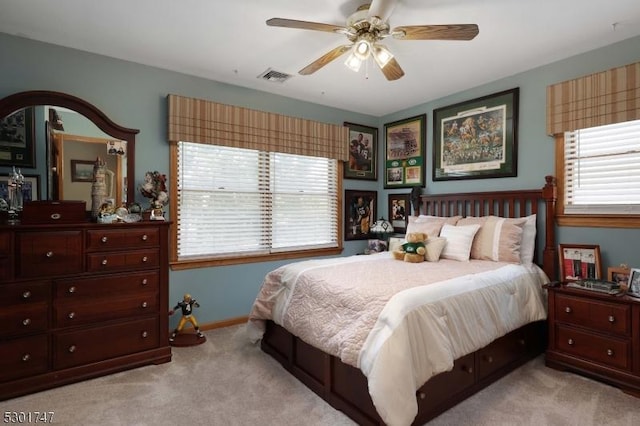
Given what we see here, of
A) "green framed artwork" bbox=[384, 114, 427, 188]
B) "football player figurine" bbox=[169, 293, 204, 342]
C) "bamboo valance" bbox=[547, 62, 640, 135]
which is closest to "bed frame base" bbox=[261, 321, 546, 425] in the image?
"football player figurine" bbox=[169, 293, 204, 342]

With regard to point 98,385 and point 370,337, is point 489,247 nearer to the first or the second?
point 370,337

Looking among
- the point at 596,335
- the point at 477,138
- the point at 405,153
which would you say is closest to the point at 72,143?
the point at 405,153

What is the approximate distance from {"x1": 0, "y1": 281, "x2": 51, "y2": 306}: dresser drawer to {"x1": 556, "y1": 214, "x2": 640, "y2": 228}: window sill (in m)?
4.14

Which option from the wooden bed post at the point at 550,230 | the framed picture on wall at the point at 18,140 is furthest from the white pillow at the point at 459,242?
the framed picture on wall at the point at 18,140

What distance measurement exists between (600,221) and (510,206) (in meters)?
0.72

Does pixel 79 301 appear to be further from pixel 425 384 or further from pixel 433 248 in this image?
pixel 433 248

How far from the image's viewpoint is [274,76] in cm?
340

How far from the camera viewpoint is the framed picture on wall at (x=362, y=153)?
4.54 meters

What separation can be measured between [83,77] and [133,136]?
1.95 ft

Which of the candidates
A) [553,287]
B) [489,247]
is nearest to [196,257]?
[489,247]

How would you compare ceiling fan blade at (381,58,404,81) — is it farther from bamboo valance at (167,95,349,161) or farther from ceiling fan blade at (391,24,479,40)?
bamboo valance at (167,95,349,161)

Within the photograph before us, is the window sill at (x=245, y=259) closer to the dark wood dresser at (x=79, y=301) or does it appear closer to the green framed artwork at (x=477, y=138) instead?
the dark wood dresser at (x=79, y=301)

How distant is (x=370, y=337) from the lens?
1.76 m

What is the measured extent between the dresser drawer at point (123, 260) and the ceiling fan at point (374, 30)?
1.94m
